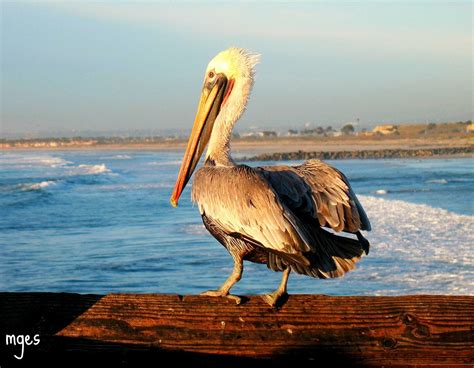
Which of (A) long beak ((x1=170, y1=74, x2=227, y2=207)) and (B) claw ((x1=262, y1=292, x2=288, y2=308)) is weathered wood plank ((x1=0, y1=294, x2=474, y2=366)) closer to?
(B) claw ((x1=262, y1=292, x2=288, y2=308))

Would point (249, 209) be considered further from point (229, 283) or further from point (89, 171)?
point (89, 171)

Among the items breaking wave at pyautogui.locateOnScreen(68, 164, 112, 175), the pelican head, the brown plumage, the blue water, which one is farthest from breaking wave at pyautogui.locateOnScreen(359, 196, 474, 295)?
breaking wave at pyautogui.locateOnScreen(68, 164, 112, 175)

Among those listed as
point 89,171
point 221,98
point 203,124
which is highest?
point 221,98

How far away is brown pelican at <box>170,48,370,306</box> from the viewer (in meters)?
2.91

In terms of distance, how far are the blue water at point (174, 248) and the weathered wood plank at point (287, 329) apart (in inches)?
194

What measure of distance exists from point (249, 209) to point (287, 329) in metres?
0.91

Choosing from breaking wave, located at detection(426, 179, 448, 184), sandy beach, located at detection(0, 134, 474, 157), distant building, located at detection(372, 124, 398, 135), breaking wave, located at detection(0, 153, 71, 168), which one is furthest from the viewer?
distant building, located at detection(372, 124, 398, 135)

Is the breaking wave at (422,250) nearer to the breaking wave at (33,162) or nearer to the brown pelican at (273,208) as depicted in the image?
the brown pelican at (273,208)

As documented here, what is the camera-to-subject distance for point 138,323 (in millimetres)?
2176

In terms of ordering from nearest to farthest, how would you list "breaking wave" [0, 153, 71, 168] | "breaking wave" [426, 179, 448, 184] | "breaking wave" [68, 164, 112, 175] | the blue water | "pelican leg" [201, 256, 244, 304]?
"pelican leg" [201, 256, 244, 304] < the blue water < "breaking wave" [426, 179, 448, 184] < "breaking wave" [68, 164, 112, 175] < "breaking wave" [0, 153, 71, 168]

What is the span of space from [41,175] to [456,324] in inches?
1161

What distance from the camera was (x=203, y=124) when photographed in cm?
346

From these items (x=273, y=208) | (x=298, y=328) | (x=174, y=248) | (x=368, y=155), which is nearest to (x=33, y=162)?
(x=368, y=155)

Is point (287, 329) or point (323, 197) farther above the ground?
point (323, 197)
